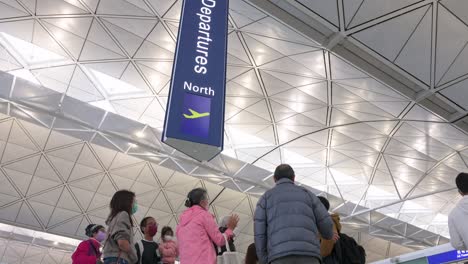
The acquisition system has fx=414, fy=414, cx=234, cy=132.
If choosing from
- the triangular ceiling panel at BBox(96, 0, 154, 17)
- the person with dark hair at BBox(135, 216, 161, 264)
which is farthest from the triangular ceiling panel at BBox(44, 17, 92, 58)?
the person with dark hair at BBox(135, 216, 161, 264)

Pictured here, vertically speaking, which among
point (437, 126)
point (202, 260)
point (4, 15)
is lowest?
point (202, 260)

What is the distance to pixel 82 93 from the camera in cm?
2411

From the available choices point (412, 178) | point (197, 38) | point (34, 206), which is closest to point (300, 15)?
point (197, 38)

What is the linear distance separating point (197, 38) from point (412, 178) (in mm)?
28254

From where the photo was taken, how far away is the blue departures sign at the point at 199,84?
878 cm

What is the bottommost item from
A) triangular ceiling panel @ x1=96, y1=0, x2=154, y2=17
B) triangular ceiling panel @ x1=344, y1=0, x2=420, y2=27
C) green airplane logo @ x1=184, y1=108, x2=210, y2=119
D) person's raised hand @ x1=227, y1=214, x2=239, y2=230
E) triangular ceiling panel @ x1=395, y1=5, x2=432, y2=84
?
person's raised hand @ x1=227, y1=214, x2=239, y2=230

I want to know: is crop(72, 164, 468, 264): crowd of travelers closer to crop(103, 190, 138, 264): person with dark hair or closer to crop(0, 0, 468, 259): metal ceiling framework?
crop(103, 190, 138, 264): person with dark hair

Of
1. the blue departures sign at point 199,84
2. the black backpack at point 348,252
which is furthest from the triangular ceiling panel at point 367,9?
the black backpack at point 348,252

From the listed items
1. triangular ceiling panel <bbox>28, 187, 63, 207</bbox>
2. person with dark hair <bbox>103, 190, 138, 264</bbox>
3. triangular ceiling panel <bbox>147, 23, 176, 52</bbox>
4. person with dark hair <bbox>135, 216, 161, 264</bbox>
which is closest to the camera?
person with dark hair <bbox>103, 190, 138, 264</bbox>

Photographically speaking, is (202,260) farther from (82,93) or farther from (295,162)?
(295,162)

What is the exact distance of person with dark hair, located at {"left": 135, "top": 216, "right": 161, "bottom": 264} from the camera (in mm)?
6879

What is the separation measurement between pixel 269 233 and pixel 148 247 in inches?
109

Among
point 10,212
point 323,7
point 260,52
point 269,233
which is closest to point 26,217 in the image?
point 10,212

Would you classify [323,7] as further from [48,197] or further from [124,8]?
[48,197]
